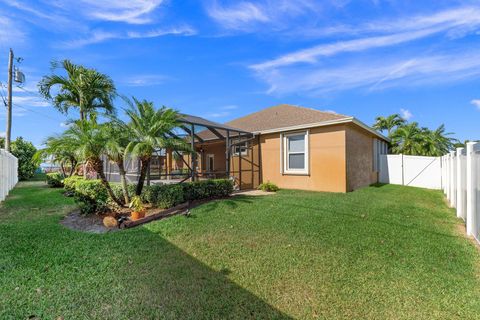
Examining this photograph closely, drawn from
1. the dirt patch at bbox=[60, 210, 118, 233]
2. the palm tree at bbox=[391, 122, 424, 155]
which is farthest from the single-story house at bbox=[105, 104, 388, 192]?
the palm tree at bbox=[391, 122, 424, 155]

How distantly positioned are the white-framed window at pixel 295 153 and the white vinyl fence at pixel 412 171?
8.36 m

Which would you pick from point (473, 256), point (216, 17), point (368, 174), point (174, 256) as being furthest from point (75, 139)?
point (368, 174)

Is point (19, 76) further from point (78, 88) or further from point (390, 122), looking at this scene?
point (390, 122)

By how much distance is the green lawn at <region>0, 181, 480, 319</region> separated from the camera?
289cm

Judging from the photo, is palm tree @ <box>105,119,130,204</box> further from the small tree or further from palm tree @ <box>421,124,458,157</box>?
palm tree @ <box>421,124,458,157</box>

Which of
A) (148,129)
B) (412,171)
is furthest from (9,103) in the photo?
(412,171)

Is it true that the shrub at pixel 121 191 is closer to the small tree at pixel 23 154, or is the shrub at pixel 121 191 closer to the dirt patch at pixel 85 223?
the dirt patch at pixel 85 223

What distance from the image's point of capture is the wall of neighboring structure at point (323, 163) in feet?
34.6

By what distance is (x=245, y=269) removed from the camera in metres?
3.85

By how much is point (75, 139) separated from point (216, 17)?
264 inches

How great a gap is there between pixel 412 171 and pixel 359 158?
5.52 m

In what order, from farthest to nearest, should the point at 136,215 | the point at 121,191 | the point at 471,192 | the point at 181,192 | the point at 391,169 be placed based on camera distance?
1. the point at 391,169
2. the point at 121,191
3. the point at 181,192
4. the point at 136,215
5. the point at 471,192

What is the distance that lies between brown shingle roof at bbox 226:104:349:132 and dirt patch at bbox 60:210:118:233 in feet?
28.8

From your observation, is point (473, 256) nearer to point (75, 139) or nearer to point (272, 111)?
point (75, 139)
